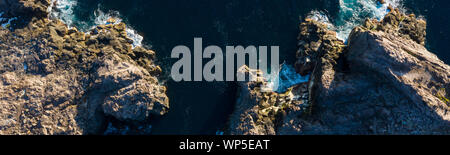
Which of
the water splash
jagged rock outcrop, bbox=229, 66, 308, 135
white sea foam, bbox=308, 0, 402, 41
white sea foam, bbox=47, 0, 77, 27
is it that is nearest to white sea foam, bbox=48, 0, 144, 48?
white sea foam, bbox=47, 0, 77, 27

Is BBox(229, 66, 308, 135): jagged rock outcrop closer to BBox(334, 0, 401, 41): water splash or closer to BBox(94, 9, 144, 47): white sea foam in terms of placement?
BBox(334, 0, 401, 41): water splash

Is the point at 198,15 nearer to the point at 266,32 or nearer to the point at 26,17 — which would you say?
the point at 266,32

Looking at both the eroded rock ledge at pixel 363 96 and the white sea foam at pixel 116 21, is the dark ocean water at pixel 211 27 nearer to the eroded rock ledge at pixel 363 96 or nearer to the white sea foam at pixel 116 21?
the white sea foam at pixel 116 21

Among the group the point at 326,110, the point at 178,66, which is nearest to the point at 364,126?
the point at 326,110

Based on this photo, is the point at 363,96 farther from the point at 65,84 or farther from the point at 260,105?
the point at 65,84

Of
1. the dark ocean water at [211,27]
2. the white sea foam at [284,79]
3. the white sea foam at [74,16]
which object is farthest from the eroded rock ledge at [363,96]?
the white sea foam at [74,16]
